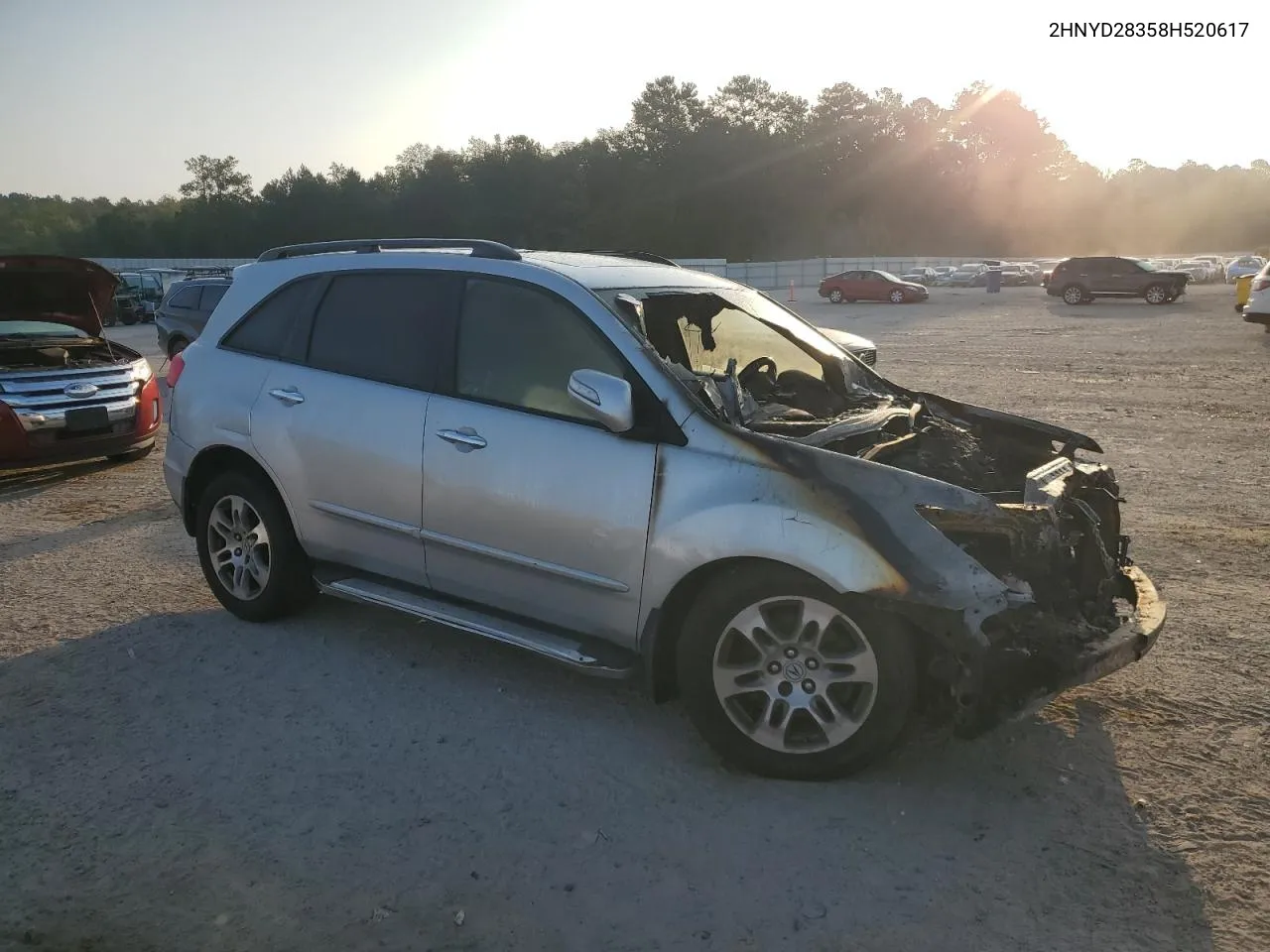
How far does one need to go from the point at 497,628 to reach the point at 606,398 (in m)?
1.06

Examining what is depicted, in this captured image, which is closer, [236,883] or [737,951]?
[737,951]

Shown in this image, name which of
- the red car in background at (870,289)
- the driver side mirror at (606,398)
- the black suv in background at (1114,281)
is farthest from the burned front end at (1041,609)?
the red car in background at (870,289)

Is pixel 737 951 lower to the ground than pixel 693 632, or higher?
lower

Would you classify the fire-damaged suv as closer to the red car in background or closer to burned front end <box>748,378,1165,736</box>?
burned front end <box>748,378,1165,736</box>

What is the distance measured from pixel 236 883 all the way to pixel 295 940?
0.36 m

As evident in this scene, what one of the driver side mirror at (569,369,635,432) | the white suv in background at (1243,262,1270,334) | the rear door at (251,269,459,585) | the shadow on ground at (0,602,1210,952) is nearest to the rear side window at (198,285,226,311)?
the rear door at (251,269,459,585)

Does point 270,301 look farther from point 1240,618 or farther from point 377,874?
point 1240,618

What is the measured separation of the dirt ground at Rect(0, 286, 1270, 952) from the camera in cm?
271

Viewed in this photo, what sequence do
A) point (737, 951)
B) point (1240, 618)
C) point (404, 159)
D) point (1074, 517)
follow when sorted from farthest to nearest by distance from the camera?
point (404, 159)
point (1240, 618)
point (1074, 517)
point (737, 951)

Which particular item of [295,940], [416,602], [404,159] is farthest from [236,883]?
[404,159]

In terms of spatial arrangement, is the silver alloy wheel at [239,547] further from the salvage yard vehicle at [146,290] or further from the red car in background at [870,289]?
the red car in background at [870,289]

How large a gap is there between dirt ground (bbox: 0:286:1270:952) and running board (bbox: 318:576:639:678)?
0.34m

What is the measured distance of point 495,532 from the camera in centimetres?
391

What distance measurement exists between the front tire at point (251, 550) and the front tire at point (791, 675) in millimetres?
2237
